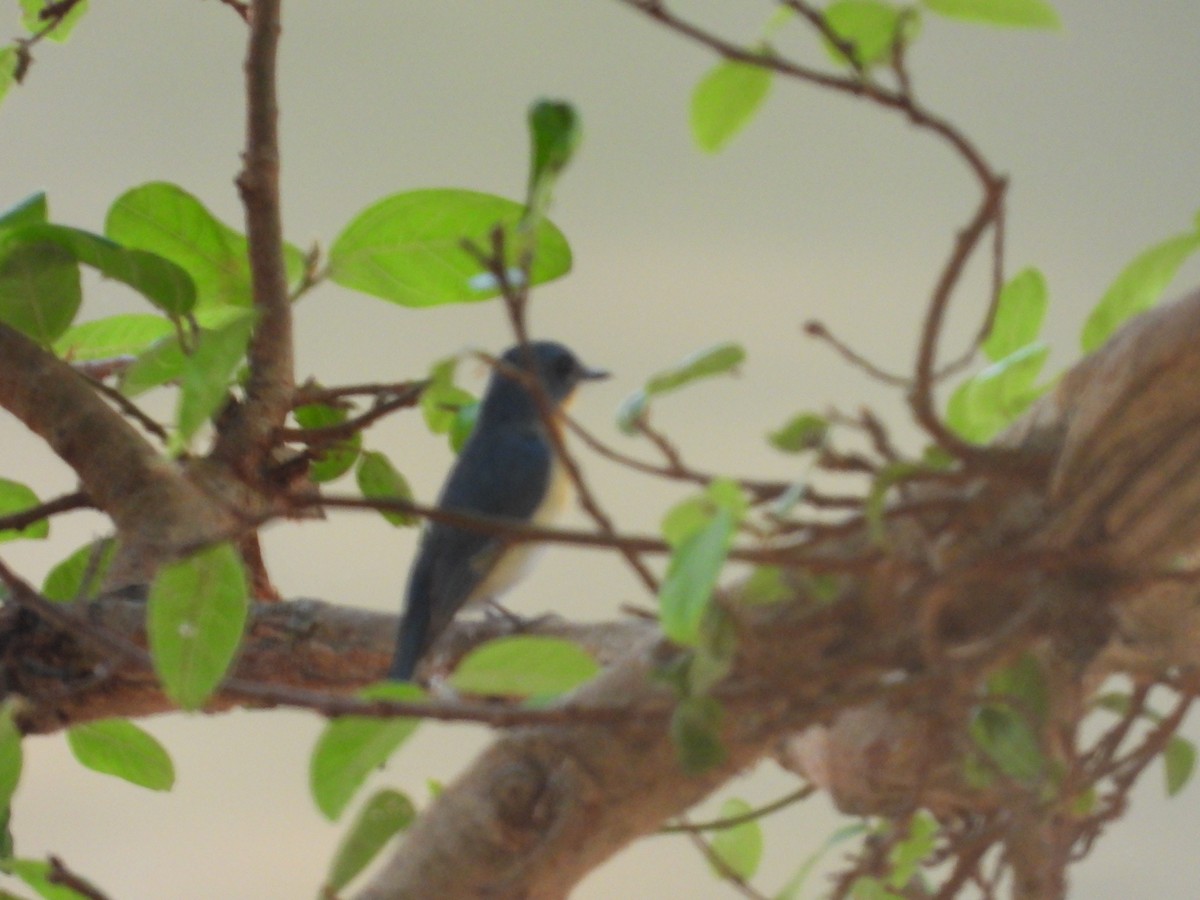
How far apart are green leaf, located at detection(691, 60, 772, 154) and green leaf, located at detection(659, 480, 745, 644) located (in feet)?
0.44

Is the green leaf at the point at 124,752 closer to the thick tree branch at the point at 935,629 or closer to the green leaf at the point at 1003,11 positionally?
the thick tree branch at the point at 935,629

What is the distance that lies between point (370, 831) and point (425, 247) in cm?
37

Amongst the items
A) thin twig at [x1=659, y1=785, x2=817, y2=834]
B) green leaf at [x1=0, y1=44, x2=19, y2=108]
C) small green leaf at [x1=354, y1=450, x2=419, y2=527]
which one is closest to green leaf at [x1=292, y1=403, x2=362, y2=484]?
small green leaf at [x1=354, y1=450, x2=419, y2=527]

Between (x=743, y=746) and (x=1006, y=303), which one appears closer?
(x=743, y=746)

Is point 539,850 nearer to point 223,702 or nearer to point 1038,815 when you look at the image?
point 1038,815

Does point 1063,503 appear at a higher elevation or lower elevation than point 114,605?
lower

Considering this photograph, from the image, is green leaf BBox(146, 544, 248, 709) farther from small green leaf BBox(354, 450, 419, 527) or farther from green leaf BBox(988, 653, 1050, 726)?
small green leaf BBox(354, 450, 419, 527)

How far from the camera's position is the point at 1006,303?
633 millimetres

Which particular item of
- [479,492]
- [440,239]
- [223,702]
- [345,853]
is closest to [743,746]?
[345,853]

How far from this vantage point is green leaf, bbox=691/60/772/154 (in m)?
0.48

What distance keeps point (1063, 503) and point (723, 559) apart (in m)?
0.12

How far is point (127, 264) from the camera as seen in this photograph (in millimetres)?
812

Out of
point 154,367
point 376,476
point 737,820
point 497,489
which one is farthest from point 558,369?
point 737,820

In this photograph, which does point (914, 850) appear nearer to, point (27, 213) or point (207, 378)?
point (207, 378)
